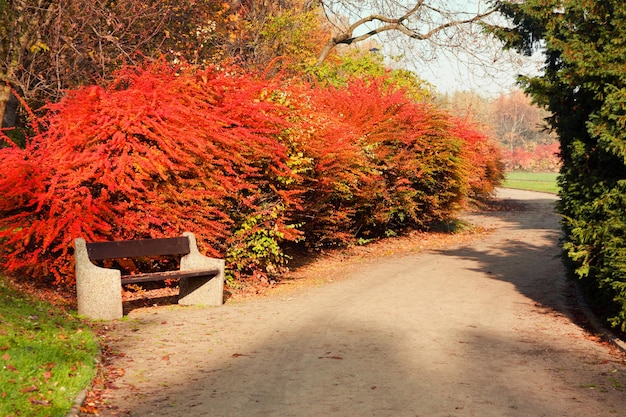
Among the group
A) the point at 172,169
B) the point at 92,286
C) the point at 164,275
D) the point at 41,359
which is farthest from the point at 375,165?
the point at 41,359

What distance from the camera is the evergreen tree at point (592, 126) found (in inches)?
357

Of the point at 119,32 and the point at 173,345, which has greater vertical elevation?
the point at 119,32

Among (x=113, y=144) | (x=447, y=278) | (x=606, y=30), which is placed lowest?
(x=447, y=278)

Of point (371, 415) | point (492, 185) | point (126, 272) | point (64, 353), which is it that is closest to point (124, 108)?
point (126, 272)

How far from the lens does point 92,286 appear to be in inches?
367

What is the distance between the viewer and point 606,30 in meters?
9.59

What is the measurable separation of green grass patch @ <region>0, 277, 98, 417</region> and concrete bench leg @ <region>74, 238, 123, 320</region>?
1.56ft

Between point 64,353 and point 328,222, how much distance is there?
35.3 ft

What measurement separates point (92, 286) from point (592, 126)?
654 cm

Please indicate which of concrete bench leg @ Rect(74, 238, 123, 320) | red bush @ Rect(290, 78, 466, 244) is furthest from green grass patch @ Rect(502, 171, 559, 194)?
concrete bench leg @ Rect(74, 238, 123, 320)

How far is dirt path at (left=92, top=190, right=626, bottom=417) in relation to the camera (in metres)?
6.15

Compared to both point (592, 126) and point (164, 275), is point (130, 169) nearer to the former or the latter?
point (164, 275)

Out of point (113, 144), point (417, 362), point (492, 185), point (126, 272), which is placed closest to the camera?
point (417, 362)

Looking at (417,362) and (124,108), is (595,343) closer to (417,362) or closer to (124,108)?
(417,362)
